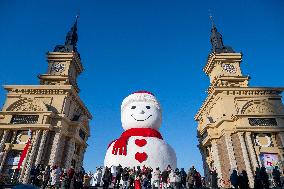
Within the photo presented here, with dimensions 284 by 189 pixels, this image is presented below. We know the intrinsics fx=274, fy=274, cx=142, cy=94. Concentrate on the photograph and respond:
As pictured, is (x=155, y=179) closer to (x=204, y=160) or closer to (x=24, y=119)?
(x=204, y=160)

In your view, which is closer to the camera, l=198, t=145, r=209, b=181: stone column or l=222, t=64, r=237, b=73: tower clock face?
l=198, t=145, r=209, b=181: stone column

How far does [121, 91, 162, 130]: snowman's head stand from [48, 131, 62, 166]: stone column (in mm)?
6980

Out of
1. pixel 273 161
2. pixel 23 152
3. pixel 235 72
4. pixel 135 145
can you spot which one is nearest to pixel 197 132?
pixel 235 72

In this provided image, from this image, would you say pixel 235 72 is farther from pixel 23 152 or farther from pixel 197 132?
pixel 23 152

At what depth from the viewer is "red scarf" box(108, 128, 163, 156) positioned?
19.9 m

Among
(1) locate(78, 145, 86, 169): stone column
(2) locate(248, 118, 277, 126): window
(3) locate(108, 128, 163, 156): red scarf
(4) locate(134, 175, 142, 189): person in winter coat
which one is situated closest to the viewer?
(4) locate(134, 175, 142, 189): person in winter coat

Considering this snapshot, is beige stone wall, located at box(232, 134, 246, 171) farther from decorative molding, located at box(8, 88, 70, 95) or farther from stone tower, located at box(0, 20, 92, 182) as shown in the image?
decorative molding, located at box(8, 88, 70, 95)

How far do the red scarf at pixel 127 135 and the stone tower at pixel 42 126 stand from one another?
765 cm

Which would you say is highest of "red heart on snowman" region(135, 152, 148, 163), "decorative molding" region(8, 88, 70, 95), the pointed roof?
the pointed roof

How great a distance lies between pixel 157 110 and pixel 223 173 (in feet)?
31.4

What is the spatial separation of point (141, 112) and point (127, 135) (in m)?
2.16

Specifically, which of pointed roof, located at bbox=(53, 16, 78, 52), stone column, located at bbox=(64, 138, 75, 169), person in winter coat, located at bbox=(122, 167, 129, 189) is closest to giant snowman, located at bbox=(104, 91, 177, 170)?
person in winter coat, located at bbox=(122, 167, 129, 189)

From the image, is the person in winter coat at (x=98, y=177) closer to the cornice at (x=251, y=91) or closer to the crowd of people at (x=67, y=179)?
the crowd of people at (x=67, y=179)

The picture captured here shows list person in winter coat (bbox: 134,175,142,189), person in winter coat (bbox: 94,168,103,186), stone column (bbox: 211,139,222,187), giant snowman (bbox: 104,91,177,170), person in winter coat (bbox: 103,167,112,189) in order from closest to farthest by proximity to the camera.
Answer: person in winter coat (bbox: 103,167,112,189)
person in winter coat (bbox: 134,175,142,189)
person in winter coat (bbox: 94,168,103,186)
giant snowman (bbox: 104,91,177,170)
stone column (bbox: 211,139,222,187)
